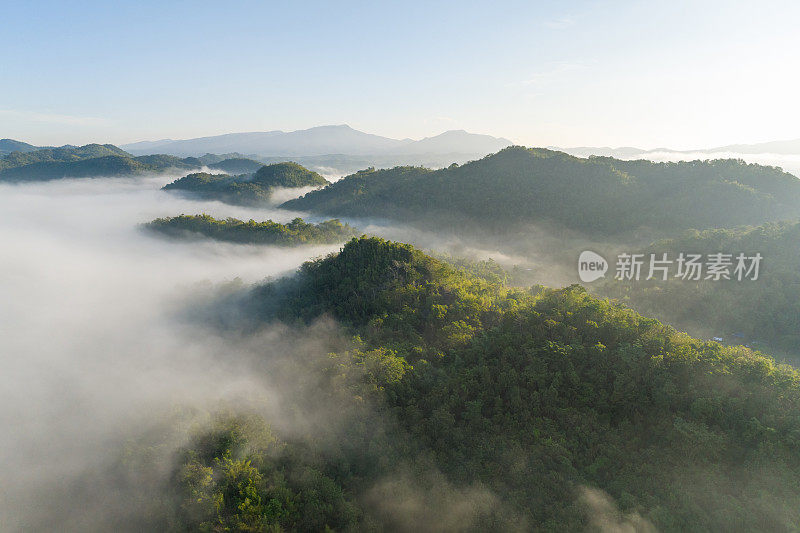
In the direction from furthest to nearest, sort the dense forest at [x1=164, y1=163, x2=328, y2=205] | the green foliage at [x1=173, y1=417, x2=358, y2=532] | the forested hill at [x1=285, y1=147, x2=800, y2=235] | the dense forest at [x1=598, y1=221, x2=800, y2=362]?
1. the dense forest at [x1=164, y1=163, x2=328, y2=205]
2. the forested hill at [x1=285, y1=147, x2=800, y2=235]
3. the dense forest at [x1=598, y1=221, x2=800, y2=362]
4. the green foliage at [x1=173, y1=417, x2=358, y2=532]

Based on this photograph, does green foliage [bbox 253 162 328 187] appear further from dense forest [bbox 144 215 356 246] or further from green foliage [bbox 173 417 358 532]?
green foliage [bbox 173 417 358 532]

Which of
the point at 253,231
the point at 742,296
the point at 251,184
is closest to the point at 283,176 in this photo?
the point at 251,184

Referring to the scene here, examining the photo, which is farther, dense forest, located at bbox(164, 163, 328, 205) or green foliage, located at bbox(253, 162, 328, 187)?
green foliage, located at bbox(253, 162, 328, 187)

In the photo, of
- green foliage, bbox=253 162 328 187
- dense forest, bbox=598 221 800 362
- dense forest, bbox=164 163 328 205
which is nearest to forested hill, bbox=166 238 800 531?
dense forest, bbox=598 221 800 362

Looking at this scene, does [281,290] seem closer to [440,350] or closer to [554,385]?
[440,350]

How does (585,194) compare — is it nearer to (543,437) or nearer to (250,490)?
(543,437)

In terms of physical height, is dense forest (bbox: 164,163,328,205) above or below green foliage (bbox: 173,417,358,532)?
above

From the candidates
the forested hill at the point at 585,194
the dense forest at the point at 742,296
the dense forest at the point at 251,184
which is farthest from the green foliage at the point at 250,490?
the dense forest at the point at 251,184
